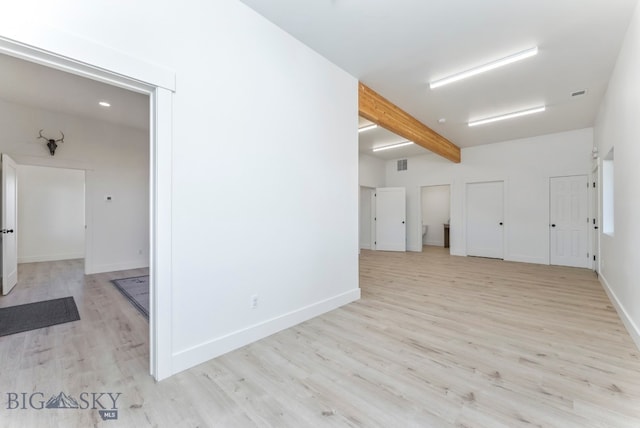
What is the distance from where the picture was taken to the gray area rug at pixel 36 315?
2785 millimetres

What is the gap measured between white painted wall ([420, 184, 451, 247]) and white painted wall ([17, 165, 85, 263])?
10260mm

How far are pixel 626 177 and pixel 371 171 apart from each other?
242 inches

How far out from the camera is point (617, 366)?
6.79 ft

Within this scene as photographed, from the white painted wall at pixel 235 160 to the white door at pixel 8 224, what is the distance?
3770 millimetres

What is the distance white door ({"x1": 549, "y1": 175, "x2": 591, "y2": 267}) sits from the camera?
596 cm

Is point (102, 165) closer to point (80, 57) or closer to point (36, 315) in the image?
point (36, 315)

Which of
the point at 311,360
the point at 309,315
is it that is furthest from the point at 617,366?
the point at 309,315

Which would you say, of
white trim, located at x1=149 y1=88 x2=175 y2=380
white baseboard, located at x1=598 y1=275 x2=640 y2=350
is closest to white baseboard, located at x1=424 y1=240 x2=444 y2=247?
white baseboard, located at x1=598 y1=275 x2=640 y2=350

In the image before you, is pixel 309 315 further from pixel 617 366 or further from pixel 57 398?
pixel 617 366

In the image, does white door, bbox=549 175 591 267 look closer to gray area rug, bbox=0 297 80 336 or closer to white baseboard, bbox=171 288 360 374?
white baseboard, bbox=171 288 360 374

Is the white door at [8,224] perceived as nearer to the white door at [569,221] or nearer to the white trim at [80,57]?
the white trim at [80,57]

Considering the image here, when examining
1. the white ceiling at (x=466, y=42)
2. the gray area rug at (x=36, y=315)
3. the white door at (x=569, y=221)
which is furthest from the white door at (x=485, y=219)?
the gray area rug at (x=36, y=315)

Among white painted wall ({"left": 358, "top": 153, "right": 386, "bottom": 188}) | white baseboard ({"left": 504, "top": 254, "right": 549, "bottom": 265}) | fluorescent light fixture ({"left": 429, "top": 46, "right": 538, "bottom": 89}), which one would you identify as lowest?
white baseboard ({"left": 504, "top": 254, "right": 549, "bottom": 265})

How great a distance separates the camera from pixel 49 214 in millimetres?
6797
